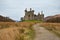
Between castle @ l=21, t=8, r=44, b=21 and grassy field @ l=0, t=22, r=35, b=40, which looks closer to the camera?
grassy field @ l=0, t=22, r=35, b=40

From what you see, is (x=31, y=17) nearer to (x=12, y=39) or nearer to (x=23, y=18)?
(x=23, y=18)

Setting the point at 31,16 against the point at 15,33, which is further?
the point at 31,16

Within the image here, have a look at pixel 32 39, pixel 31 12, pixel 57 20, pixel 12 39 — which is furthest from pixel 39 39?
pixel 31 12

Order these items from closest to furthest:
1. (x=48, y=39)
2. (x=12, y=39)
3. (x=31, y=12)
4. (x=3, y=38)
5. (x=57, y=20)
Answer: (x=3, y=38) < (x=12, y=39) < (x=48, y=39) < (x=57, y=20) < (x=31, y=12)

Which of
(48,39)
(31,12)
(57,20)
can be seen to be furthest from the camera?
(31,12)

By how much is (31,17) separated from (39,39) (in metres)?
91.9

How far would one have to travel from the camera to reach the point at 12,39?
1680 cm

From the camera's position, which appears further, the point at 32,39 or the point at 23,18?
the point at 23,18

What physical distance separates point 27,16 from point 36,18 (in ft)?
21.5

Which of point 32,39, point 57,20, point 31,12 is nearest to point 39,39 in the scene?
point 32,39

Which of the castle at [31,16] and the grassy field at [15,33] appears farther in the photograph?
the castle at [31,16]

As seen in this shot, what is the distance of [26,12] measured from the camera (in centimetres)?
11294

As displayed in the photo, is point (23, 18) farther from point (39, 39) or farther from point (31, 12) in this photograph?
point (39, 39)

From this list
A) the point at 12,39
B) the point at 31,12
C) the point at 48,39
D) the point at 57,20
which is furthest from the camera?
the point at 31,12
